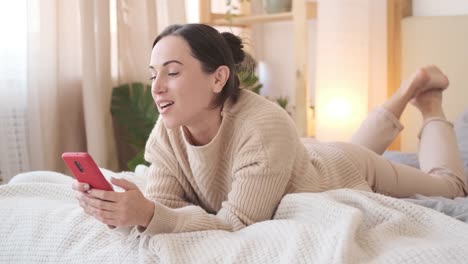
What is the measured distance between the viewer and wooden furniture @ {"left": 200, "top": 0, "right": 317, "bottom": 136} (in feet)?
9.38

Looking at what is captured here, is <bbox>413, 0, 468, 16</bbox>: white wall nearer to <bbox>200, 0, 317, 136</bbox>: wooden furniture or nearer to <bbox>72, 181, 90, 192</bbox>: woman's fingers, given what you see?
<bbox>200, 0, 317, 136</bbox>: wooden furniture

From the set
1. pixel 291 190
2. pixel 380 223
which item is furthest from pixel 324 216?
pixel 291 190

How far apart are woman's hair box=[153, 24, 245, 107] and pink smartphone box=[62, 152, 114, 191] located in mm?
307

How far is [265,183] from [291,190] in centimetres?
13

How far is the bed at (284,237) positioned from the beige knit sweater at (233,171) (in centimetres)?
4

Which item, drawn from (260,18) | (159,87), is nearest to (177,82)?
(159,87)

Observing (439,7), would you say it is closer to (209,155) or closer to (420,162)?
(420,162)

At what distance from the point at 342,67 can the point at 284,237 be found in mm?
1876

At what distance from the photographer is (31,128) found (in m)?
2.43

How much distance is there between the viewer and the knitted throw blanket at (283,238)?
936mm

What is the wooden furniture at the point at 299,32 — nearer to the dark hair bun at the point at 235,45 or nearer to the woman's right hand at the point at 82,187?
the dark hair bun at the point at 235,45

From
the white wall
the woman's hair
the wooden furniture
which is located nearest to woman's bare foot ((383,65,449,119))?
the white wall

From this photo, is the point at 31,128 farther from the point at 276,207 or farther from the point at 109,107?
the point at 276,207

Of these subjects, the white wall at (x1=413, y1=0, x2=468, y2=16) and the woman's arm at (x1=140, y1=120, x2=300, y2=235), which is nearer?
the woman's arm at (x1=140, y1=120, x2=300, y2=235)
